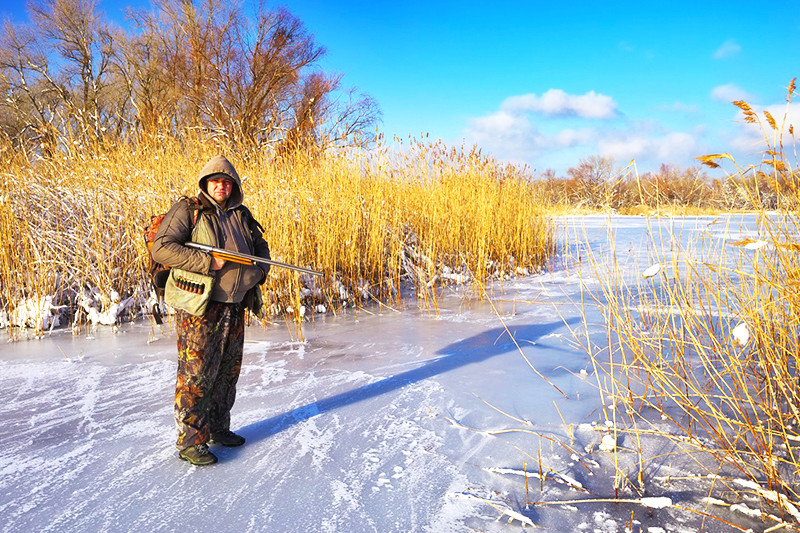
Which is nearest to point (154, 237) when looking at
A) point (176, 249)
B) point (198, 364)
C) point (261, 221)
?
point (176, 249)

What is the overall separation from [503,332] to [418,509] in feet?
8.32

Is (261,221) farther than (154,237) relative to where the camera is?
Yes

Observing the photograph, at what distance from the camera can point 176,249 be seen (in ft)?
6.24

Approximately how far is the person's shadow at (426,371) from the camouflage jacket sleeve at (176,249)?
2.82 feet

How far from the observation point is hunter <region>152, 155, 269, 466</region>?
1936mm

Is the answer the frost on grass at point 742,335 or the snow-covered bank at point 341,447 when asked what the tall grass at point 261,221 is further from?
the frost on grass at point 742,335

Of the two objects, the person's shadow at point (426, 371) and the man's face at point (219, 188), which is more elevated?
the man's face at point (219, 188)

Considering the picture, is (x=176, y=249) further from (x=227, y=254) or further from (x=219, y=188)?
(x=219, y=188)

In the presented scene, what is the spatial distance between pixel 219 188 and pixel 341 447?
3.94 ft

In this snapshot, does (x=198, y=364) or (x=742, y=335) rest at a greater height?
(x=742, y=335)

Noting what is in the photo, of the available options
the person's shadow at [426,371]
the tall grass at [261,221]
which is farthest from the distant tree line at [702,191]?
the tall grass at [261,221]

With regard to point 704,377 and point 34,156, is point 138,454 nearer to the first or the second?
point 704,377

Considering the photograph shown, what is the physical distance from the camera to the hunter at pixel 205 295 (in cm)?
194

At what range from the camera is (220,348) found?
2066 millimetres
